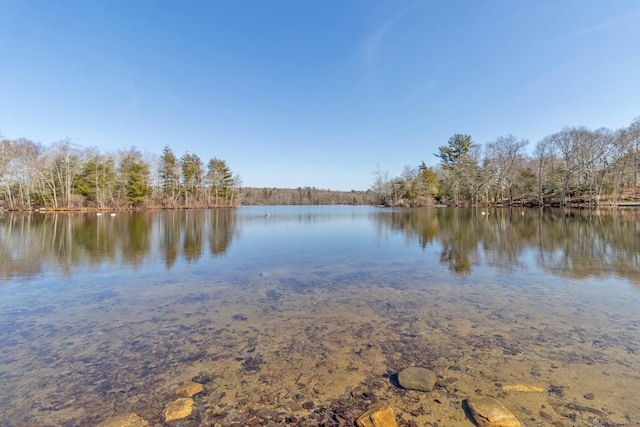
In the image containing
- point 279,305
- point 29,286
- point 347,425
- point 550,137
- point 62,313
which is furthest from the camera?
point 550,137

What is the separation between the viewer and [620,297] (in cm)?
556

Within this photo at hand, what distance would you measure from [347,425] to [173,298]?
14.9ft

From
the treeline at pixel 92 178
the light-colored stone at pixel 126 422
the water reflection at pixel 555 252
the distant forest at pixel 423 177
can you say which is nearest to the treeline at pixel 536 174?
the distant forest at pixel 423 177

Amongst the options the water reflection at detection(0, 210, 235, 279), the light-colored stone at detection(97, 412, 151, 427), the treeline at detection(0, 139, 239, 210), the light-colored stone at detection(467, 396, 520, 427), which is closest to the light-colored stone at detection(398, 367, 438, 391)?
the light-colored stone at detection(467, 396, 520, 427)

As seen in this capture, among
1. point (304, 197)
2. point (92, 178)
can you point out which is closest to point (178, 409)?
point (92, 178)

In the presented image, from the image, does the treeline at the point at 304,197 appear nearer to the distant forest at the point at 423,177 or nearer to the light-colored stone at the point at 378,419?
the distant forest at the point at 423,177

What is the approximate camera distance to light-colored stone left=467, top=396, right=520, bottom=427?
2.44 metres

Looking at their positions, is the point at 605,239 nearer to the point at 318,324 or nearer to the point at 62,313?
the point at 318,324

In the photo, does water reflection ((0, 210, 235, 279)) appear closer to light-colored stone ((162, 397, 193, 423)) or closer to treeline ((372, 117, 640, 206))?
light-colored stone ((162, 397, 193, 423))

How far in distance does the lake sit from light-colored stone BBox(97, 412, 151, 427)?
0.05 m

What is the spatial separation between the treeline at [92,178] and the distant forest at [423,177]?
108 millimetres

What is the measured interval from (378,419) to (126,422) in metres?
2.10

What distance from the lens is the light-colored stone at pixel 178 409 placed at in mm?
2557

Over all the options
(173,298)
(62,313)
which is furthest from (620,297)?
(62,313)
